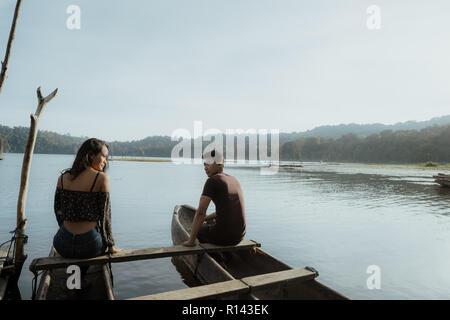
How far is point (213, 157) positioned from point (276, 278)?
2.52m

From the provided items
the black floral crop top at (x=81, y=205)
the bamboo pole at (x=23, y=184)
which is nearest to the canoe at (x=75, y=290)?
the black floral crop top at (x=81, y=205)

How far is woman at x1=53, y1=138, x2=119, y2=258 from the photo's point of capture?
13.5 ft

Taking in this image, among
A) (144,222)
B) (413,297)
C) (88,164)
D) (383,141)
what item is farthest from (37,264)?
(383,141)

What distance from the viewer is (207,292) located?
12.6ft

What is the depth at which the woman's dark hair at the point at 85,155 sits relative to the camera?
409 centimetres

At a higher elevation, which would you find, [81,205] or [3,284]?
[81,205]

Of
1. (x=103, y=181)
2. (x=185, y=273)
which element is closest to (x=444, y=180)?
(x=185, y=273)

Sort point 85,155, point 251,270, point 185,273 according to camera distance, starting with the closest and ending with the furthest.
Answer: point 85,155 < point 251,270 < point 185,273

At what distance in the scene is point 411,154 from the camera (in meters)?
131

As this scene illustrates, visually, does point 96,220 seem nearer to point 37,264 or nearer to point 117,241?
point 37,264

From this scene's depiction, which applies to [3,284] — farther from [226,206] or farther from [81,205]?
[226,206]

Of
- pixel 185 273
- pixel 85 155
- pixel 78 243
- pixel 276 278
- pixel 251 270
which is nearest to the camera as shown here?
pixel 85 155

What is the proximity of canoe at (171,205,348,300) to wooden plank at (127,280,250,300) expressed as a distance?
165 millimetres

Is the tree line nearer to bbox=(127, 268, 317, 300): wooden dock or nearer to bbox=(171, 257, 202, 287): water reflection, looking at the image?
bbox=(171, 257, 202, 287): water reflection
